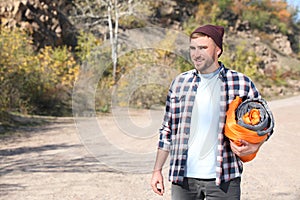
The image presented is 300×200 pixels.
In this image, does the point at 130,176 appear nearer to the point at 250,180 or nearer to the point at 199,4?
the point at 250,180

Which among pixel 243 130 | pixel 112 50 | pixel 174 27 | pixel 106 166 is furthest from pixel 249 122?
pixel 174 27

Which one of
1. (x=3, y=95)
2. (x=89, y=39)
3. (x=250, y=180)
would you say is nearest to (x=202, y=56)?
(x=250, y=180)

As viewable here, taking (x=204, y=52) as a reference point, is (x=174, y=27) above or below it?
above

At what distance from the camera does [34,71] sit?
1208cm

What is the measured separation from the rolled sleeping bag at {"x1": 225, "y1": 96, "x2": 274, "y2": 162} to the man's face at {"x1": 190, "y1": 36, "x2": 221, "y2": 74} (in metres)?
0.23

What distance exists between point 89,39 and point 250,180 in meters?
14.0

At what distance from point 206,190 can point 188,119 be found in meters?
0.34

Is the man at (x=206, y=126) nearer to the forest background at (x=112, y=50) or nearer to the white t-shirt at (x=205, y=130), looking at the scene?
the white t-shirt at (x=205, y=130)

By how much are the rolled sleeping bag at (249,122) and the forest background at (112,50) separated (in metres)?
1.97

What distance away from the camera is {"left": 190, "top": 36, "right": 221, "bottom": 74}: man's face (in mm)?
1937

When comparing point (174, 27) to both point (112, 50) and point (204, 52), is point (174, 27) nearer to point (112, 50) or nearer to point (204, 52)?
point (112, 50)

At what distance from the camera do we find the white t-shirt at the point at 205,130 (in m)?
1.95

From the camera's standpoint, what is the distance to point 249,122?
180 cm

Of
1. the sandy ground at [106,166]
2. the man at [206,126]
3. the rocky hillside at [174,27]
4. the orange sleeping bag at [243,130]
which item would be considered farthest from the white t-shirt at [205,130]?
the rocky hillside at [174,27]
